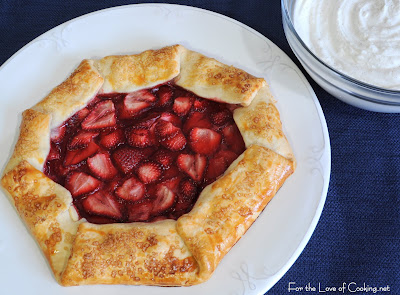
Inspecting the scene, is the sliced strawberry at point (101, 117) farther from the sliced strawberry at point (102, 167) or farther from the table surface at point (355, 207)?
the table surface at point (355, 207)

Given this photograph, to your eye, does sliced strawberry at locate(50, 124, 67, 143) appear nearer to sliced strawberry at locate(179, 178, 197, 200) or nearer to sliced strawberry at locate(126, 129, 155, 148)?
sliced strawberry at locate(126, 129, 155, 148)

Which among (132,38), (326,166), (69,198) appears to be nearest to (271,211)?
(326,166)

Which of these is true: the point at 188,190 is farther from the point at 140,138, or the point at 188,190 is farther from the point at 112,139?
the point at 112,139

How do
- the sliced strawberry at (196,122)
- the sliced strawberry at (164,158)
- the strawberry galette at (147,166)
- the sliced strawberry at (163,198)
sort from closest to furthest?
the strawberry galette at (147,166) < the sliced strawberry at (163,198) < the sliced strawberry at (164,158) < the sliced strawberry at (196,122)

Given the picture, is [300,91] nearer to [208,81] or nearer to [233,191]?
[208,81]

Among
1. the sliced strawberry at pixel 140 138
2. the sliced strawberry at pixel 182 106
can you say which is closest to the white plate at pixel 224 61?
the sliced strawberry at pixel 182 106

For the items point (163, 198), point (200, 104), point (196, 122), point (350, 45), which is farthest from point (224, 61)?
point (163, 198)

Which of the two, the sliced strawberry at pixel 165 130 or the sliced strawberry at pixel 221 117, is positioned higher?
the sliced strawberry at pixel 165 130

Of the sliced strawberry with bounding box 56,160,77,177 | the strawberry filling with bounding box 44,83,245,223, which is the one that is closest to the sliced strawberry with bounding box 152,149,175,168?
the strawberry filling with bounding box 44,83,245,223
